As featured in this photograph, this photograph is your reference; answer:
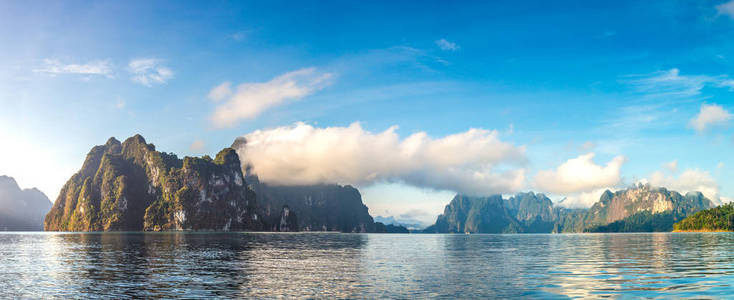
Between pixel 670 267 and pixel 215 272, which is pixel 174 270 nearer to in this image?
pixel 215 272

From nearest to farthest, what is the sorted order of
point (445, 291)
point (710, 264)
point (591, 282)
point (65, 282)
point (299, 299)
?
point (299, 299) < point (445, 291) < point (591, 282) < point (65, 282) < point (710, 264)

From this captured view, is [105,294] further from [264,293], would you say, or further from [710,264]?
[710,264]

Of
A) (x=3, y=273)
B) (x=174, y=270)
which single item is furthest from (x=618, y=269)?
(x=3, y=273)

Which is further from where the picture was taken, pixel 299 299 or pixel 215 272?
pixel 215 272

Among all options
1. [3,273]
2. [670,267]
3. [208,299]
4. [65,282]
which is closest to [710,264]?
[670,267]

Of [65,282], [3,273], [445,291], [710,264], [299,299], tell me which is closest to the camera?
[299,299]

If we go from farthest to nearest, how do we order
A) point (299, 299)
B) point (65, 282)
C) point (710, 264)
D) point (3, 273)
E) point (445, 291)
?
point (710, 264) → point (3, 273) → point (65, 282) → point (445, 291) → point (299, 299)

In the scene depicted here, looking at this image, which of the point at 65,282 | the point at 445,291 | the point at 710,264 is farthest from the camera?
the point at 710,264

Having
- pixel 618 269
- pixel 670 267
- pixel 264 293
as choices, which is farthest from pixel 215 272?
pixel 670 267

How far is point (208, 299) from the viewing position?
30.0m

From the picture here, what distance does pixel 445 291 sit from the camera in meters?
32.0

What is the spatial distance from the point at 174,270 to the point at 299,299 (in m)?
23.8

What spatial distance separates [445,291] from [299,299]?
10.1 m

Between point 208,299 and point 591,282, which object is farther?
point 591,282
